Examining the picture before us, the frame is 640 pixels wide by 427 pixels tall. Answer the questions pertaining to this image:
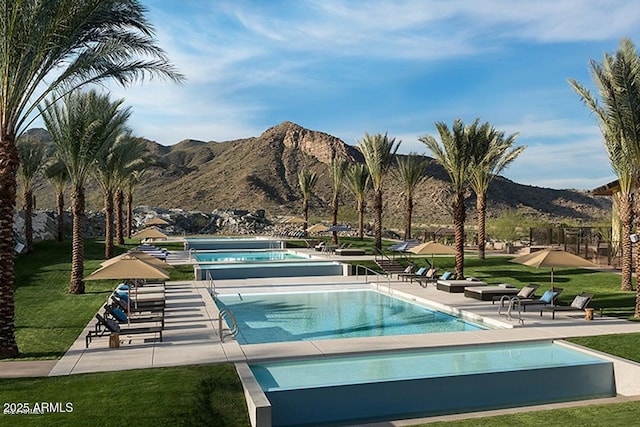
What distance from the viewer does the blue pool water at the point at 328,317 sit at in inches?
557

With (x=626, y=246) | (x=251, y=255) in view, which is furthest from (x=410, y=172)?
(x=626, y=246)

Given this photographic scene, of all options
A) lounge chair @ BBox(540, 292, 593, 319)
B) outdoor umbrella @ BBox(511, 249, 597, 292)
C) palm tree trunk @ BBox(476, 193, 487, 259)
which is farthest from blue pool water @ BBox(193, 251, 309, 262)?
lounge chair @ BBox(540, 292, 593, 319)

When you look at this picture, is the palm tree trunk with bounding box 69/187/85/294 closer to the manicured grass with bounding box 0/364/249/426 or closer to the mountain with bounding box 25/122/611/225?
the manicured grass with bounding box 0/364/249/426

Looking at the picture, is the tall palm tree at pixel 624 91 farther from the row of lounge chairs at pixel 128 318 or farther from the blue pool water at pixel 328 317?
the row of lounge chairs at pixel 128 318

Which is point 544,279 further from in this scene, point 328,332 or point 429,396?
point 429,396

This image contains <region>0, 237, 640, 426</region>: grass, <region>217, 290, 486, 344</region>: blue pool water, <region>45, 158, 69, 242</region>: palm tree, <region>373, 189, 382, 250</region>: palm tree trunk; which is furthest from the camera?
<region>373, 189, 382, 250</region>: palm tree trunk

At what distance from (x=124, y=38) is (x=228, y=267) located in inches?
557

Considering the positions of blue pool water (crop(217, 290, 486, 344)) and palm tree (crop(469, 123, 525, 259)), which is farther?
palm tree (crop(469, 123, 525, 259))

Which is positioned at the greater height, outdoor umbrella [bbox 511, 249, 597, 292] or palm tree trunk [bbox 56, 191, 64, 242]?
palm tree trunk [bbox 56, 191, 64, 242]

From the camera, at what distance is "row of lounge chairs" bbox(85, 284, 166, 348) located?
11797 mm

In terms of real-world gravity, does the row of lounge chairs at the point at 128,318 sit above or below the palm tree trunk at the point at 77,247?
below

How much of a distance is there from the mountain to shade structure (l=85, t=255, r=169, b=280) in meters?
55.8

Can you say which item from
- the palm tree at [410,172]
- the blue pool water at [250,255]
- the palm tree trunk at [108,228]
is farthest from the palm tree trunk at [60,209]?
the palm tree at [410,172]

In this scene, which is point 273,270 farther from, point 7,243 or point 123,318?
point 7,243
